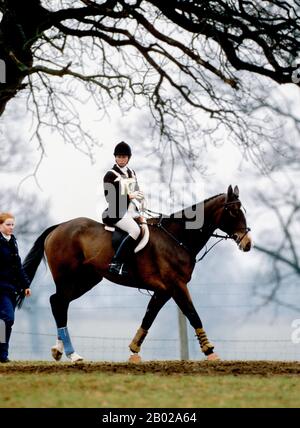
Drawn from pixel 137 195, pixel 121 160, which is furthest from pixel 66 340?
pixel 121 160

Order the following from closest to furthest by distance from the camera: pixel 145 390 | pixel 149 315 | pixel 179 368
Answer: pixel 145 390 < pixel 179 368 < pixel 149 315

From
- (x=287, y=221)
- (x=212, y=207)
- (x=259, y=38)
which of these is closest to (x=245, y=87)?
(x=259, y=38)

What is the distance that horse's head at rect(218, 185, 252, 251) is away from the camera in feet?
42.9

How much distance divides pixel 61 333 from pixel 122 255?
163 centimetres

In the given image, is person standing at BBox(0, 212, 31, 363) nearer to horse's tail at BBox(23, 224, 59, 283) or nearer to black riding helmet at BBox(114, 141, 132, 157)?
horse's tail at BBox(23, 224, 59, 283)

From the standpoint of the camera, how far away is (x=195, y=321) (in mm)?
12914

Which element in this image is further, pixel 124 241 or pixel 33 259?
pixel 33 259

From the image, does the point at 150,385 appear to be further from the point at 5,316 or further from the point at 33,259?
the point at 33,259

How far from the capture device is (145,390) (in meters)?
9.17

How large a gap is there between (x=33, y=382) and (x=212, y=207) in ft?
14.7

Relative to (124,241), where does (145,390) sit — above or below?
below

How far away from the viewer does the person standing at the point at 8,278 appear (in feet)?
43.1

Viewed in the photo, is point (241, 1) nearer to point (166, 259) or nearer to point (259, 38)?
point (259, 38)

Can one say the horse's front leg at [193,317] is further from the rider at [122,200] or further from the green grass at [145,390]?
the green grass at [145,390]
